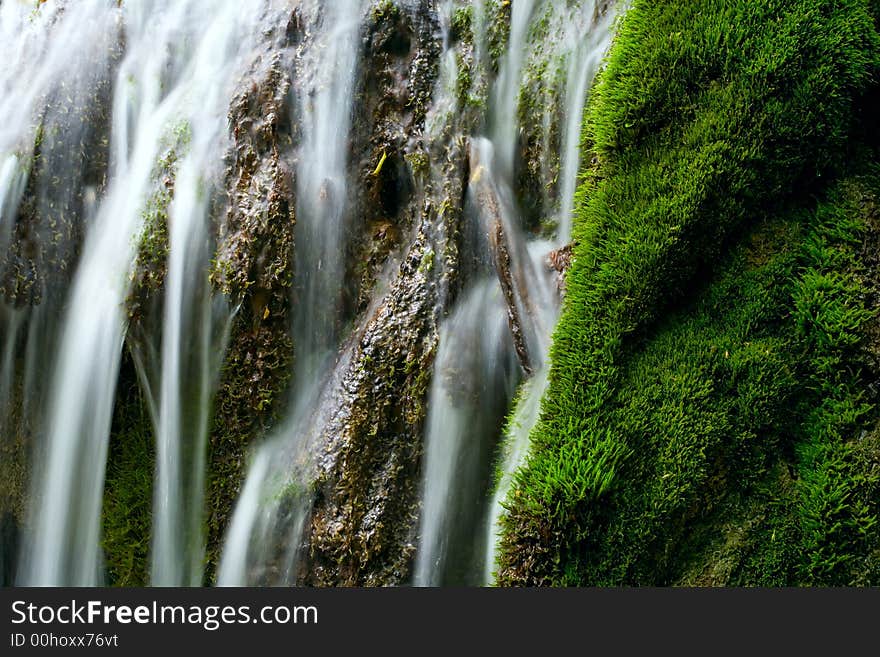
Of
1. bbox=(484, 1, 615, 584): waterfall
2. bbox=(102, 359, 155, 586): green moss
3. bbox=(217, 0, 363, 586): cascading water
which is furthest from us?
bbox=(102, 359, 155, 586): green moss

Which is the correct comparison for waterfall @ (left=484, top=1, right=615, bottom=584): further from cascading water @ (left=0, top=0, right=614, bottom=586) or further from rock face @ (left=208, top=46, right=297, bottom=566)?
rock face @ (left=208, top=46, right=297, bottom=566)

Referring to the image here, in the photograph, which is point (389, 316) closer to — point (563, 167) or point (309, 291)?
point (309, 291)

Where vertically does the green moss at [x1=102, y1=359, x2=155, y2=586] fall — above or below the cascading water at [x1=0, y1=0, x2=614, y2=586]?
below

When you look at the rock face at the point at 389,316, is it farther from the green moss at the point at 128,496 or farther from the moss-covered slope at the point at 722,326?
the green moss at the point at 128,496

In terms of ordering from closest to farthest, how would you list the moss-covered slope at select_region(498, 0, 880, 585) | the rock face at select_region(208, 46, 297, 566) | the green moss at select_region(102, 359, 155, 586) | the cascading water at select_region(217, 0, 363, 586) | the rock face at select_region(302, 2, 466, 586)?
the moss-covered slope at select_region(498, 0, 880, 585), the rock face at select_region(302, 2, 466, 586), the cascading water at select_region(217, 0, 363, 586), the rock face at select_region(208, 46, 297, 566), the green moss at select_region(102, 359, 155, 586)

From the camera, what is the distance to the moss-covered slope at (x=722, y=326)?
2434 mm

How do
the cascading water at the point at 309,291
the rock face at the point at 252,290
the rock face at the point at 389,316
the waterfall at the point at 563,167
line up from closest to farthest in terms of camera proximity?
the waterfall at the point at 563,167
the rock face at the point at 389,316
the cascading water at the point at 309,291
the rock face at the point at 252,290

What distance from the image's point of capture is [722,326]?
261 centimetres

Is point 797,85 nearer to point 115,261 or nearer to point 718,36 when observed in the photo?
point 718,36

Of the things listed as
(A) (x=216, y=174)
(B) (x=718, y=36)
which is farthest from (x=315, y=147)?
(B) (x=718, y=36)

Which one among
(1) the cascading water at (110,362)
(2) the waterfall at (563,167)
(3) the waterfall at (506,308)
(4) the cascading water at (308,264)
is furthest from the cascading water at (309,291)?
(2) the waterfall at (563,167)

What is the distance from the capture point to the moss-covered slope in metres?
2.43

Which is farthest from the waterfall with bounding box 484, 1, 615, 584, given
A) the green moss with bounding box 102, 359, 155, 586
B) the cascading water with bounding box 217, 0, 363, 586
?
the green moss with bounding box 102, 359, 155, 586

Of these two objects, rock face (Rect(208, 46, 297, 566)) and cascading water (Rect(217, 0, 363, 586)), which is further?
rock face (Rect(208, 46, 297, 566))
